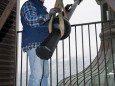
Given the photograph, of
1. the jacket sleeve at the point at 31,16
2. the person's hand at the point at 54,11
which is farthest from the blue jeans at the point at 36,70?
the person's hand at the point at 54,11

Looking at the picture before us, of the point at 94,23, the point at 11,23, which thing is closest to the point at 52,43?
the point at 94,23

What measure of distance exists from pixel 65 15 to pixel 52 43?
394 mm

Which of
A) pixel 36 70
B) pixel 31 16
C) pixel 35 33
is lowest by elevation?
pixel 36 70

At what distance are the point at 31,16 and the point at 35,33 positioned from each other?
188 millimetres

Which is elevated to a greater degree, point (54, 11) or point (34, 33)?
point (54, 11)

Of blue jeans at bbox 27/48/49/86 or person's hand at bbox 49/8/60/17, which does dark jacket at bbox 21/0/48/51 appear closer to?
blue jeans at bbox 27/48/49/86

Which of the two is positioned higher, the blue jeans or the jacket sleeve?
the jacket sleeve

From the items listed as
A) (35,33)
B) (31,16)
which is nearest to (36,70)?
(35,33)

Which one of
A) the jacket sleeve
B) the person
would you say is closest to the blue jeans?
the person

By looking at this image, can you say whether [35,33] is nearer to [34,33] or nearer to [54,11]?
[34,33]

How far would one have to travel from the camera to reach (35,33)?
245 cm

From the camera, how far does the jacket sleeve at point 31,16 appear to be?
2.33 metres

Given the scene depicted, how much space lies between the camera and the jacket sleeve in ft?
7.64

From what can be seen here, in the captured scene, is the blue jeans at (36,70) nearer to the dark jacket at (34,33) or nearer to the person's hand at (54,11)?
the dark jacket at (34,33)
